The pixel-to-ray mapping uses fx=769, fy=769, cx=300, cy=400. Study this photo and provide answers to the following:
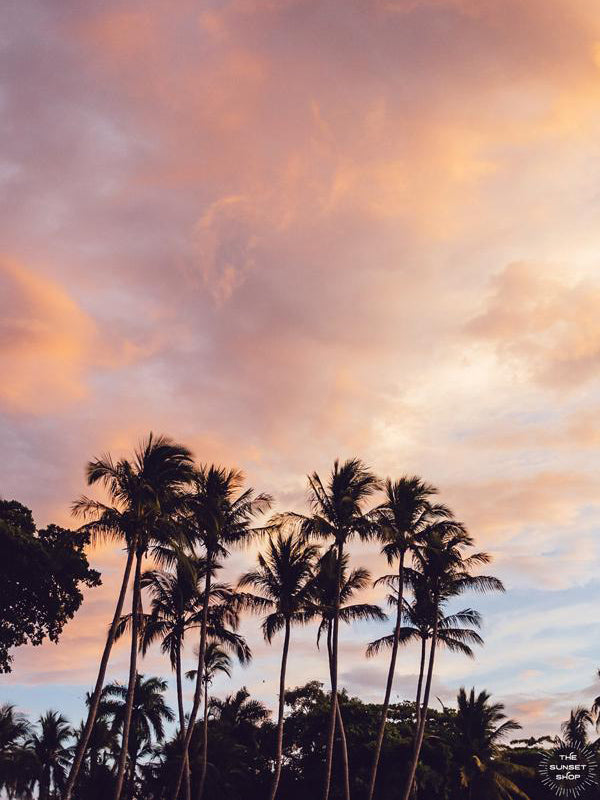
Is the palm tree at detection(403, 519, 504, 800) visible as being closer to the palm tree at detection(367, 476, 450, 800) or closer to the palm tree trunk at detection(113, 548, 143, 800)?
the palm tree at detection(367, 476, 450, 800)

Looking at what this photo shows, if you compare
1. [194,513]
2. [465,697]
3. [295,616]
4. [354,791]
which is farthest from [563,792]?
[194,513]

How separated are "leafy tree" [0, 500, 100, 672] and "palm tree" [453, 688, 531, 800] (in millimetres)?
27424

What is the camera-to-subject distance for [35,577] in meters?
33.0

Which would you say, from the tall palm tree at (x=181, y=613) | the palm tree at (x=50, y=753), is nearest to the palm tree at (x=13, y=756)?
the palm tree at (x=50, y=753)

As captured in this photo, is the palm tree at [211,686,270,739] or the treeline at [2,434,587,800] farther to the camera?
the palm tree at [211,686,270,739]

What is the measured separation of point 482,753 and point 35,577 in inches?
1249

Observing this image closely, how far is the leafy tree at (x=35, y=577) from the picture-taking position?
3244 cm

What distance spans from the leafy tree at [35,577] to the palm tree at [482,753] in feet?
90.0

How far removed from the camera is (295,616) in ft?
136

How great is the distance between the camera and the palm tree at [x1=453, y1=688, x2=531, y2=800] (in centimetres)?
4744

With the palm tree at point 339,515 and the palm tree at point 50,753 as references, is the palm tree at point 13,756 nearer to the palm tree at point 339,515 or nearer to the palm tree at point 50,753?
the palm tree at point 50,753

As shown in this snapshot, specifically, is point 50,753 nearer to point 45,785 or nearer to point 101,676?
point 45,785

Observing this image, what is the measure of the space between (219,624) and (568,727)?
142 ft

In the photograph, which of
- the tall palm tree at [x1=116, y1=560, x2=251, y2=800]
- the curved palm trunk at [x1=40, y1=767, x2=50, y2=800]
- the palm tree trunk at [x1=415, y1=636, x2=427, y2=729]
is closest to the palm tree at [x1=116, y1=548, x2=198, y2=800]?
the tall palm tree at [x1=116, y1=560, x2=251, y2=800]
